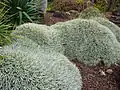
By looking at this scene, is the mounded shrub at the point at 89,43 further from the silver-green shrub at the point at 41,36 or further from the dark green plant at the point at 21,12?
the dark green plant at the point at 21,12

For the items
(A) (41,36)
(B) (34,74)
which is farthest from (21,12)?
(B) (34,74)

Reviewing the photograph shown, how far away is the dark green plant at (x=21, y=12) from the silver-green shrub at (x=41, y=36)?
160cm

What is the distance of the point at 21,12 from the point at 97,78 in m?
2.96

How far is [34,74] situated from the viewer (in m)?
2.69

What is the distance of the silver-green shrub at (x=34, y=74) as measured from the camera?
259 centimetres

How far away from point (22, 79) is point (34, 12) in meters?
3.83

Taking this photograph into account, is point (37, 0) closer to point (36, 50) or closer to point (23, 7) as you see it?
point (23, 7)

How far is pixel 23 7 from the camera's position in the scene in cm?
597

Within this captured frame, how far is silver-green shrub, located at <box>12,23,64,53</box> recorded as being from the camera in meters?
3.86

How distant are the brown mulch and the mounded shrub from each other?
13cm

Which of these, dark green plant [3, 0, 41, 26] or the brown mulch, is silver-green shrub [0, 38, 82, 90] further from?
dark green plant [3, 0, 41, 26]

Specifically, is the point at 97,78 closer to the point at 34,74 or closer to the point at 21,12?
the point at 34,74

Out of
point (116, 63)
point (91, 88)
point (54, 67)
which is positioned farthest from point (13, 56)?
point (116, 63)

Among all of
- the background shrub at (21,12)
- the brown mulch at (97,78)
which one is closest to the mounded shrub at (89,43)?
the brown mulch at (97,78)
